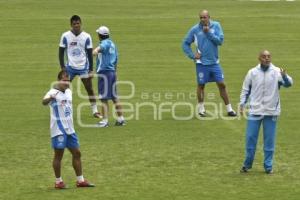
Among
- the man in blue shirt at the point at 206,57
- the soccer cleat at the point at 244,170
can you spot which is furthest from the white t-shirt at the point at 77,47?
the soccer cleat at the point at 244,170

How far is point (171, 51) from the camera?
3259cm

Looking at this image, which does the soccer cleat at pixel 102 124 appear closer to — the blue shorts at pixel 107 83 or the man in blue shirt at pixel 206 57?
the blue shorts at pixel 107 83

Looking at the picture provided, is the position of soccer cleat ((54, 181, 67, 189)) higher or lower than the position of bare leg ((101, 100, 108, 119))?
lower

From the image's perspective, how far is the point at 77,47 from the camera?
70.6 ft

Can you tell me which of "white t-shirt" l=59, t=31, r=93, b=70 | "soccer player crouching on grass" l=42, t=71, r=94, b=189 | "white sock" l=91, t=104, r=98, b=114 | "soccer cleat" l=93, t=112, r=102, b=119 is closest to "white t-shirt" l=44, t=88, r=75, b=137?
"soccer player crouching on grass" l=42, t=71, r=94, b=189

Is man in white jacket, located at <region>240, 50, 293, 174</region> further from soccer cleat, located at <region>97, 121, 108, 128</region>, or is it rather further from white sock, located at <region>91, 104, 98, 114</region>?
white sock, located at <region>91, 104, 98, 114</region>

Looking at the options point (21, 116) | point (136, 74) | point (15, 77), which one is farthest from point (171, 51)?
point (21, 116)

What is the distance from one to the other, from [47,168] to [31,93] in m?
8.50

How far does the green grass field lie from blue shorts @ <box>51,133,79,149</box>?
28.5 inches

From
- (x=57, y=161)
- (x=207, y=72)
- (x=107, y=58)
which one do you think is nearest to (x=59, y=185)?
(x=57, y=161)

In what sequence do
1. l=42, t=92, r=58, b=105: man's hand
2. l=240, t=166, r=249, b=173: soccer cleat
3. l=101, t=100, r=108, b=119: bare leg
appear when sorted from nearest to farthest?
l=42, t=92, r=58, b=105: man's hand, l=240, t=166, r=249, b=173: soccer cleat, l=101, t=100, r=108, b=119: bare leg

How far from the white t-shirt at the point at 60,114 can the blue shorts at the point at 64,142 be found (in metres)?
0.06

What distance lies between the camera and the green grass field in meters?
15.4

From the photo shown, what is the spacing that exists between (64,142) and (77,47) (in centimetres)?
690
